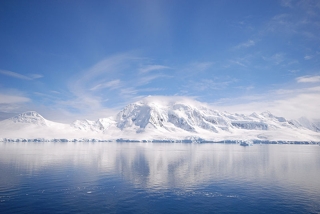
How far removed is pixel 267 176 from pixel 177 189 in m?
26.1

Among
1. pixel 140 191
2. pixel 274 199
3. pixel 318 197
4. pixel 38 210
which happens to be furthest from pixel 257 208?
pixel 38 210

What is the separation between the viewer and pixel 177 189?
1747 inches

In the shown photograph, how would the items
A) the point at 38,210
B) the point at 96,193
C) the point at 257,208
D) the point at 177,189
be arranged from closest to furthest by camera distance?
1. the point at 38,210
2. the point at 257,208
3. the point at 96,193
4. the point at 177,189

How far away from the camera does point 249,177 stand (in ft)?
182

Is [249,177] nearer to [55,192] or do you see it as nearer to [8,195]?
[55,192]

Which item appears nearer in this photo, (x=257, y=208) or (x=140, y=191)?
(x=257, y=208)

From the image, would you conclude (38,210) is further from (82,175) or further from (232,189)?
(232,189)

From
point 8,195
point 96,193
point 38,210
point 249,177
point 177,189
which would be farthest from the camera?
point 249,177

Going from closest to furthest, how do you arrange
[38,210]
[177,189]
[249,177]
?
1. [38,210]
2. [177,189]
3. [249,177]

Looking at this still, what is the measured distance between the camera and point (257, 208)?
34281mm

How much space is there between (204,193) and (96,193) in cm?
1874

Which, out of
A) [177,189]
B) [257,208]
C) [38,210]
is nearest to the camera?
[38,210]

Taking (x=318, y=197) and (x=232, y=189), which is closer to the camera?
(x=318, y=197)

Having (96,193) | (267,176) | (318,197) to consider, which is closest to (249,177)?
(267,176)
